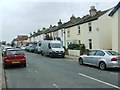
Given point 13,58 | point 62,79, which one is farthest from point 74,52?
point 62,79

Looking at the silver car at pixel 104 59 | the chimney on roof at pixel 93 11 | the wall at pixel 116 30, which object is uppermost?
the chimney on roof at pixel 93 11

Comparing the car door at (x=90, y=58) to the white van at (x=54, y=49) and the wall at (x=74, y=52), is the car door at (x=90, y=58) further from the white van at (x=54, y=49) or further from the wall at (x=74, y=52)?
the wall at (x=74, y=52)

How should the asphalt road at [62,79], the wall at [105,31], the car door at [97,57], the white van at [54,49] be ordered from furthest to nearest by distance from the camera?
the wall at [105,31] → the white van at [54,49] → the car door at [97,57] → the asphalt road at [62,79]

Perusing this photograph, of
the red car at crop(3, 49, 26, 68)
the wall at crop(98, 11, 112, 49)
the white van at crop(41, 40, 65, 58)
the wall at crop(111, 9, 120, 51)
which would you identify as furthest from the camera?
the wall at crop(98, 11, 112, 49)

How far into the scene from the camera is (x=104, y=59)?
55.5 ft

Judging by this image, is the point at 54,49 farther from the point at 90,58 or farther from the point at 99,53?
the point at 99,53

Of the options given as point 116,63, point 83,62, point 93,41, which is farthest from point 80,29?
point 116,63

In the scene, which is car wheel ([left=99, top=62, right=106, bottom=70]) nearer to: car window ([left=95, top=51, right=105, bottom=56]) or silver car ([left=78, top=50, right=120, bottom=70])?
silver car ([left=78, top=50, right=120, bottom=70])

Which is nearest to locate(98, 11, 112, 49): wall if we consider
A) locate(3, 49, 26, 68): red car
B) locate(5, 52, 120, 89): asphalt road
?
locate(3, 49, 26, 68): red car

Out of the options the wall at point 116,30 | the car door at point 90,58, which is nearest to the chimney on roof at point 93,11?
the wall at point 116,30

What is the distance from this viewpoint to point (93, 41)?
37.4 metres

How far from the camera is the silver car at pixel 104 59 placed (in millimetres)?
16375

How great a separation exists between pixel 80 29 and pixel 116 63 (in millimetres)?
26205

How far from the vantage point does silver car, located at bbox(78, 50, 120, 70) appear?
1638 centimetres
